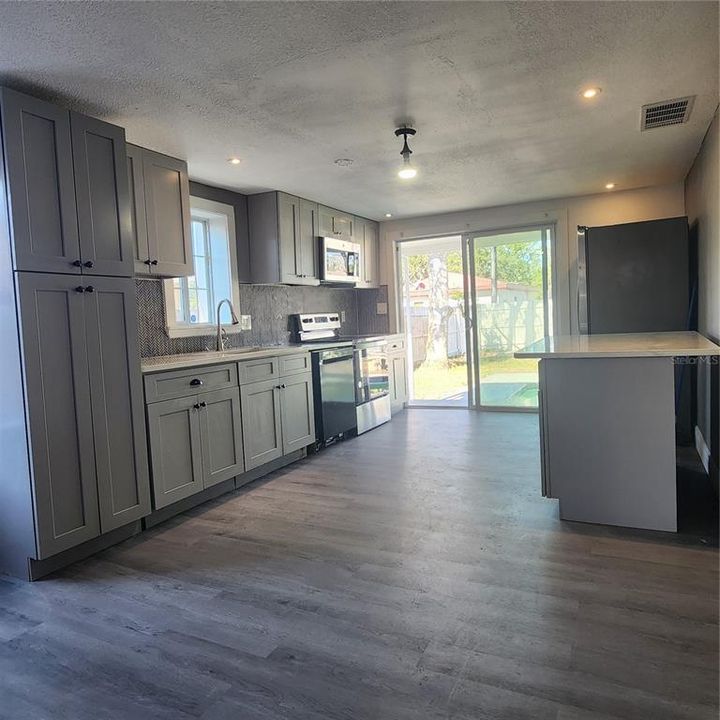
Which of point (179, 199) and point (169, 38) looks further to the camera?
point (179, 199)

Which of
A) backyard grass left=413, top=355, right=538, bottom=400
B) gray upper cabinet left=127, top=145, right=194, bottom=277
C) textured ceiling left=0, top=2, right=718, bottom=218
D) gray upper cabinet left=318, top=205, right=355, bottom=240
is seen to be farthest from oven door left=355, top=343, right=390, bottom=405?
gray upper cabinet left=127, top=145, right=194, bottom=277

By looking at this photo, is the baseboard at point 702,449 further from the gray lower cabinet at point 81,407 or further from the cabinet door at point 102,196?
the cabinet door at point 102,196

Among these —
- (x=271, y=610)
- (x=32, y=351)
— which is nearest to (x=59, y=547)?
(x=32, y=351)

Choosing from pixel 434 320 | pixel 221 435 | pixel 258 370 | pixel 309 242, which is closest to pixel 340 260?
pixel 309 242

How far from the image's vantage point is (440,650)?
175 cm

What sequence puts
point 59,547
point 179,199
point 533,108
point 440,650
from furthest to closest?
point 179,199 → point 533,108 → point 59,547 → point 440,650

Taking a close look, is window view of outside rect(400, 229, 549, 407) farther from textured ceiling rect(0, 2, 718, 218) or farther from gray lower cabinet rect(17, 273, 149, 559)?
gray lower cabinet rect(17, 273, 149, 559)

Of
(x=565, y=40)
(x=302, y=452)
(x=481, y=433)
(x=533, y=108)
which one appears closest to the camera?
(x=565, y=40)

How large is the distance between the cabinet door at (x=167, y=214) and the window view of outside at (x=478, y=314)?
3362mm

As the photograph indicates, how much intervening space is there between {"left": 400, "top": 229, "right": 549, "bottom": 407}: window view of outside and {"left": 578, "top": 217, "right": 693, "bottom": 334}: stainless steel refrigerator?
41.3 inches

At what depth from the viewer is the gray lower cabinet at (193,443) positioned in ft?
9.59

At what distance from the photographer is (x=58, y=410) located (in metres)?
2.39

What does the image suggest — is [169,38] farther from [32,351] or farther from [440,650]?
[440,650]

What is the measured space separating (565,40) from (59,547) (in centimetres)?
309
